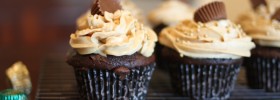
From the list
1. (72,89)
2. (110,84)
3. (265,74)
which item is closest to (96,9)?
(110,84)

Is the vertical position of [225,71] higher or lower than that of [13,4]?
lower

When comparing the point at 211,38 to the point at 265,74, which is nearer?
the point at 211,38

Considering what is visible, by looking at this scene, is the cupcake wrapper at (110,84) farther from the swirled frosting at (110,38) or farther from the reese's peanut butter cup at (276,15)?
the reese's peanut butter cup at (276,15)

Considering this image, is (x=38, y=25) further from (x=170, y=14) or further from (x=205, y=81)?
(x=205, y=81)

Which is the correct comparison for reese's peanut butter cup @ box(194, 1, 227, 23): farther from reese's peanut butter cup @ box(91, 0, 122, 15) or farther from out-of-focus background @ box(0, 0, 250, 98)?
out-of-focus background @ box(0, 0, 250, 98)

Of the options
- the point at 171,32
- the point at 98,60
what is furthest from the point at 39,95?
the point at 171,32

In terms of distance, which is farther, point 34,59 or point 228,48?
point 34,59

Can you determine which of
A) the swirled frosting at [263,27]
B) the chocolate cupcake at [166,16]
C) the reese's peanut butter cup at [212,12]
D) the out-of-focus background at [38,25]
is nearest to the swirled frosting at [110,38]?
the reese's peanut butter cup at [212,12]

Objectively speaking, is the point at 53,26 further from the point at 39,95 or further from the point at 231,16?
the point at 39,95
